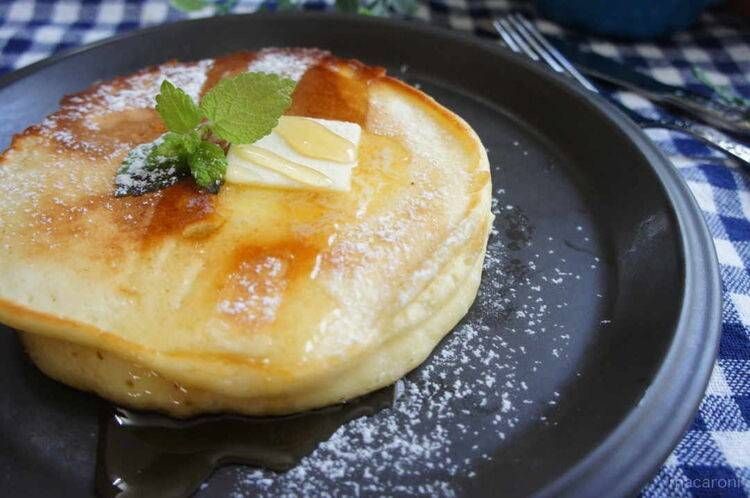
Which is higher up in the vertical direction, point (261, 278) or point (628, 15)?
point (628, 15)

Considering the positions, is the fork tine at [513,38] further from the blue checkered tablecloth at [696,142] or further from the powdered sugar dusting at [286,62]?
the powdered sugar dusting at [286,62]

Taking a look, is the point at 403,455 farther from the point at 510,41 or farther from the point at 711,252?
the point at 510,41

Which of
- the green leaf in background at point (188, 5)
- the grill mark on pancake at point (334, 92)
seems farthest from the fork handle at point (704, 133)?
the green leaf in background at point (188, 5)

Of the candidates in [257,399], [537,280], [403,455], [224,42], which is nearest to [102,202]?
[257,399]

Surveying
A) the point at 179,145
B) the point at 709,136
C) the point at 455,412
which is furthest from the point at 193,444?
the point at 709,136

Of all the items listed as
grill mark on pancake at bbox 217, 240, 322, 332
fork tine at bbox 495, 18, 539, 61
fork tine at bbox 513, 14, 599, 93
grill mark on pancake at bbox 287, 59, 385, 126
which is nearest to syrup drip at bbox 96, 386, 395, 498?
grill mark on pancake at bbox 217, 240, 322, 332

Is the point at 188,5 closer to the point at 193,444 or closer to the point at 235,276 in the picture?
the point at 235,276
